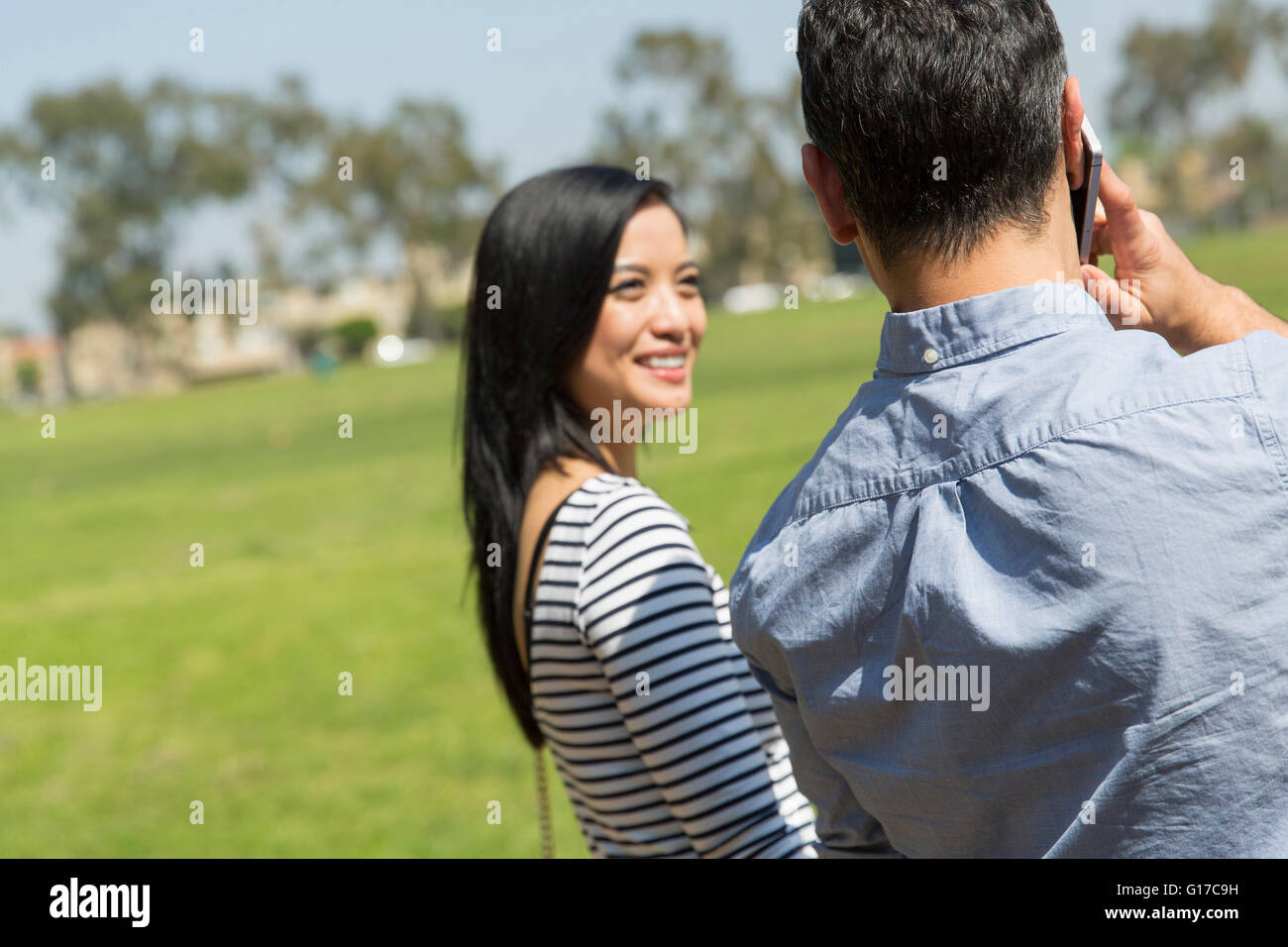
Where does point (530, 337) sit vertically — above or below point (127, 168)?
below

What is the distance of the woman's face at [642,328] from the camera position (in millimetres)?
2453

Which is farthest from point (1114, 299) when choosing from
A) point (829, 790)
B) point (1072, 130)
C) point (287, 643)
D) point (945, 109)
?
point (287, 643)

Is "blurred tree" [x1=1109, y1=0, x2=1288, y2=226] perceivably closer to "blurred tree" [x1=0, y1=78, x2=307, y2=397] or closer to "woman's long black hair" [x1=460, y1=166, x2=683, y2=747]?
"blurred tree" [x1=0, y1=78, x2=307, y2=397]

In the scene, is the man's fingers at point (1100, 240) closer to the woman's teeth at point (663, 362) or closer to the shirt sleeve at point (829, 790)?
the shirt sleeve at point (829, 790)

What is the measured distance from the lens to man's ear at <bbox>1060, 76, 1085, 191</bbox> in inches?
52.6

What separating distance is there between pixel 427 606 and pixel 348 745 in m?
2.88

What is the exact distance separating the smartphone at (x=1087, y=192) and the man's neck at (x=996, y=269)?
0.09m

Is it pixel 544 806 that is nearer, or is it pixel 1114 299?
pixel 1114 299

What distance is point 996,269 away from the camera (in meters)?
1.34

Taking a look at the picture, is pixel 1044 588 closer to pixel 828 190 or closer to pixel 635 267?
pixel 828 190

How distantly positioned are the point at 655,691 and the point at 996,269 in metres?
0.89

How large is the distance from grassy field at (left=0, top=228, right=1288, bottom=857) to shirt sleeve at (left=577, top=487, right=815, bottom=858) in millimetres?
698

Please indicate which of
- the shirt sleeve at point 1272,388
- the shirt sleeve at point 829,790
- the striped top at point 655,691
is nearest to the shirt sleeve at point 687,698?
the striped top at point 655,691

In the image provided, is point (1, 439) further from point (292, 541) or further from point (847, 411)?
point (847, 411)
